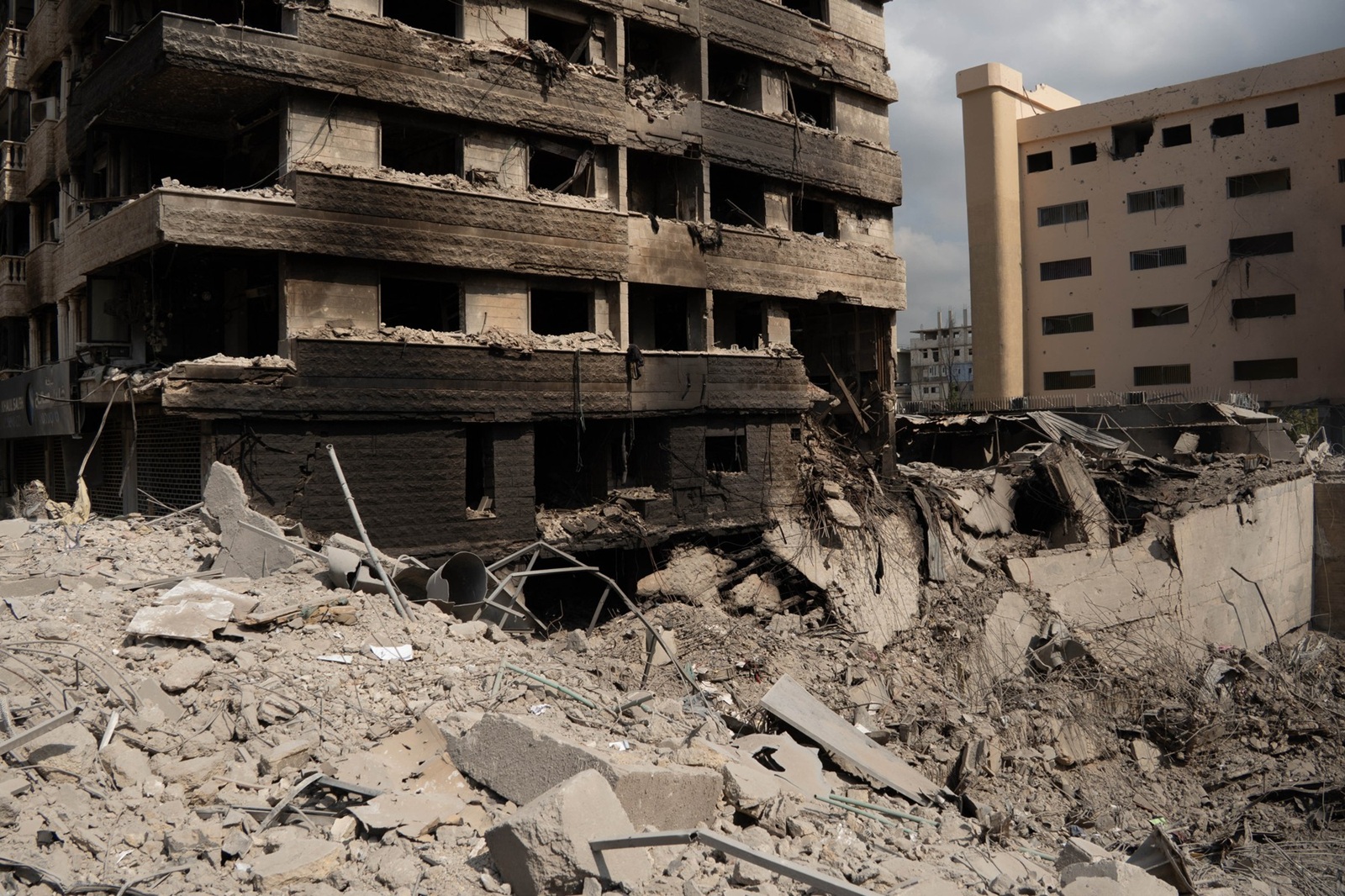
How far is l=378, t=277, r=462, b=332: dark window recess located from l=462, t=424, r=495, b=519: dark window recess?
1.84 meters

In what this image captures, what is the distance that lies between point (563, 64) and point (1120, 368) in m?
28.6

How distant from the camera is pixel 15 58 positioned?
67.9 ft

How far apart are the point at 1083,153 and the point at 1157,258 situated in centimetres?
480

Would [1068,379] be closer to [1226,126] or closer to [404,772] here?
[1226,126]

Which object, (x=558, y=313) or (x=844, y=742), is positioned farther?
(x=558, y=313)

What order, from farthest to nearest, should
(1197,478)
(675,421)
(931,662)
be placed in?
1. (1197,478)
2. (675,421)
3. (931,662)

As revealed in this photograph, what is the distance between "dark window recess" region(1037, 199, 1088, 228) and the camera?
3891 centimetres

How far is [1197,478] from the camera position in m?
20.3

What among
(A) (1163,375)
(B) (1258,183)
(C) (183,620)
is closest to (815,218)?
(C) (183,620)

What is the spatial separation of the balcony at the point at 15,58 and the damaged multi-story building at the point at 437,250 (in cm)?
9

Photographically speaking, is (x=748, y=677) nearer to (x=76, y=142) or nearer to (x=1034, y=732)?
(x=1034, y=732)

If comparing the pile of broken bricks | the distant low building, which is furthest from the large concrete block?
the distant low building

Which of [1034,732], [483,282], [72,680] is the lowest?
[1034,732]

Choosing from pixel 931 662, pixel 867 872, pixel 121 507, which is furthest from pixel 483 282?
pixel 867 872
